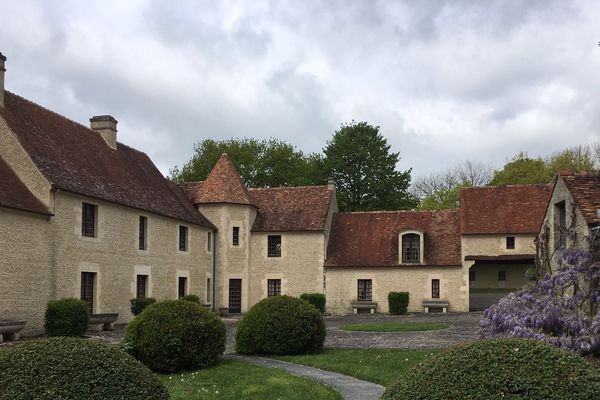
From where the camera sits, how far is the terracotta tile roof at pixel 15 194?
748 inches

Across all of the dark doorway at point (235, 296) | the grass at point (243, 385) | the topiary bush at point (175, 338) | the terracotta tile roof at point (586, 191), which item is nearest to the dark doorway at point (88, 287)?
the topiary bush at point (175, 338)

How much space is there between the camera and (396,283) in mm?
33062

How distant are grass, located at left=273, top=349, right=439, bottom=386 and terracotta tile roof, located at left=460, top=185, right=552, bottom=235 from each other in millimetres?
19058

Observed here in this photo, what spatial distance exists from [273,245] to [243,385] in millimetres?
23350

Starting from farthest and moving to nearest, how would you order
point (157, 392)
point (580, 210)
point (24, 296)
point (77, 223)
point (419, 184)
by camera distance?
1. point (419, 184)
2. point (77, 223)
3. point (24, 296)
4. point (580, 210)
5. point (157, 392)

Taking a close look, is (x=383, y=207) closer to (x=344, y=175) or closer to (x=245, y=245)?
(x=344, y=175)

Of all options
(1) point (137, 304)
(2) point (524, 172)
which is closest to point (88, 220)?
(1) point (137, 304)

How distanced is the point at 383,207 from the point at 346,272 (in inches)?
611

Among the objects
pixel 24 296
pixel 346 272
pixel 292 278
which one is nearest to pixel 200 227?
pixel 292 278

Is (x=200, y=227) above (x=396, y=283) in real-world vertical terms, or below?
above

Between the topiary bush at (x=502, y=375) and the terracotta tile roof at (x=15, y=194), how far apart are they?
54.2 ft

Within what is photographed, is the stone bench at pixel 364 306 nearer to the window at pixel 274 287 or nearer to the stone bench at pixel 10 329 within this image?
the window at pixel 274 287

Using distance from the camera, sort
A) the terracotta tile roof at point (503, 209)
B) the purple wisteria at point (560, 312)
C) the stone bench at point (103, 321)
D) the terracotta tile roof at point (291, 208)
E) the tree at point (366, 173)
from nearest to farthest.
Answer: the purple wisteria at point (560, 312)
the stone bench at point (103, 321)
the terracotta tile roof at point (503, 209)
the terracotta tile roof at point (291, 208)
the tree at point (366, 173)

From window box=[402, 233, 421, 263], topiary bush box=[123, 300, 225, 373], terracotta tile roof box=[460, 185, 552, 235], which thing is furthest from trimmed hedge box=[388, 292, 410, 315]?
topiary bush box=[123, 300, 225, 373]
